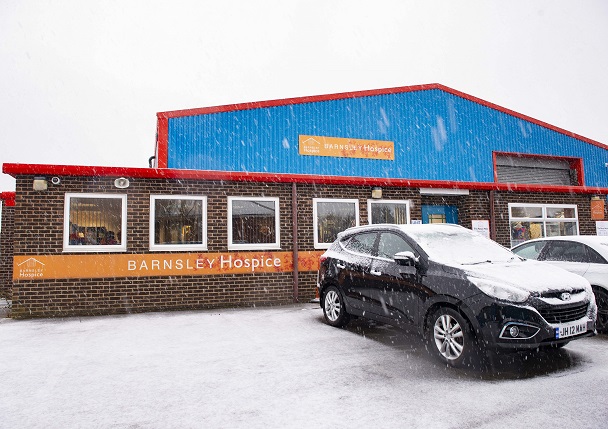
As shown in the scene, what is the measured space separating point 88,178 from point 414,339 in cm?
728

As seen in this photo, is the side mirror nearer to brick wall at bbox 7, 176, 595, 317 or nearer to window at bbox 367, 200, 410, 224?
brick wall at bbox 7, 176, 595, 317

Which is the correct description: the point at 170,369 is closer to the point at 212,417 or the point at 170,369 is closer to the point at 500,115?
the point at 212,417

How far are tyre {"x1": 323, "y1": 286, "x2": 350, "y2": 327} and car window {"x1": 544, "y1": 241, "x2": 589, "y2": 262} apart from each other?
3.60m

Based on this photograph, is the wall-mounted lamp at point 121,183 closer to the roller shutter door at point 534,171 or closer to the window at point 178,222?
the window at point 178,222

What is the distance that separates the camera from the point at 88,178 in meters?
9.24

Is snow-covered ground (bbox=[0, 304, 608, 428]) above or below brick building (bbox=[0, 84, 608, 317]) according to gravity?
below

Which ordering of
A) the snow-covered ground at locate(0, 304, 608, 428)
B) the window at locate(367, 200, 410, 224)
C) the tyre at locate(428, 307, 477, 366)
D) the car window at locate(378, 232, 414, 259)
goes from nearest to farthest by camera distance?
the snow-covered ground at locate(0, 304, 608, 428) → the tyre at locate(428, 307, 477, 366) → the car window at locate(378, 232, 414, 259) → the window at locate(367, 200, 410, 224)

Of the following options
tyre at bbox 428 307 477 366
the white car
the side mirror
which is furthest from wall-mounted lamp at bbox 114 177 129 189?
the white car

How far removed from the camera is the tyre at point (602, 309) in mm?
6370

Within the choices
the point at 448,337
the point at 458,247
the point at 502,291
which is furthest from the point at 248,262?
the point at 502,291

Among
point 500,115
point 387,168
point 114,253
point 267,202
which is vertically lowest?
point 114,253

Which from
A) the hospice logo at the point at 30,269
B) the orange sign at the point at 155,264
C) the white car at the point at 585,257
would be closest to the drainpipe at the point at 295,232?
the orange sign at the point at 155,264

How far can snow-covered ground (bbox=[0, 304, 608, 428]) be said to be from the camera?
3.57 m

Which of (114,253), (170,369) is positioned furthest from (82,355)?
(114,253)
